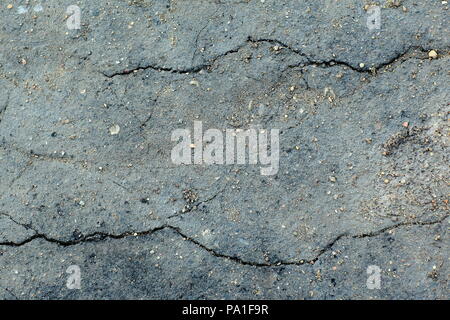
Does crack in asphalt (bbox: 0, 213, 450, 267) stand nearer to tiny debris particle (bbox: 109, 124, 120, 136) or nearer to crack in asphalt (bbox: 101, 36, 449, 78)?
tiny debris particle (bbox: 109, 124, 120, 136)

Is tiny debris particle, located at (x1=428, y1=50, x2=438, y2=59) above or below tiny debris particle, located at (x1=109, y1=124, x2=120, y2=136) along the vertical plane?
above

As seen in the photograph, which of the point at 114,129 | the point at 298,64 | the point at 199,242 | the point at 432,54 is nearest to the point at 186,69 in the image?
the point at 114,129

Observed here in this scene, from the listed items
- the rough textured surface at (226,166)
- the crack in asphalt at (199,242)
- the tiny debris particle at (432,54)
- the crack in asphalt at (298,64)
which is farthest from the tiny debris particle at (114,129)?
the tiny debris particle at (432,54)

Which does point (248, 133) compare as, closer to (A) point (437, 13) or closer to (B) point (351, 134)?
(B) point (351, 134)

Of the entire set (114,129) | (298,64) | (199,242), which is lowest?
(199,242)

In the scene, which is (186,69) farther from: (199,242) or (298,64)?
(199,242)

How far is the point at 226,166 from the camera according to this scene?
10.6 feet

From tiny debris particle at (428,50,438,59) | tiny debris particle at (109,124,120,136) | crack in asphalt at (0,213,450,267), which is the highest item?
tiny debris particle at (428,50,438,59)

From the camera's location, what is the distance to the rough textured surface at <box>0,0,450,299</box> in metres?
3.15

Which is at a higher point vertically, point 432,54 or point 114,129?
point 432,54

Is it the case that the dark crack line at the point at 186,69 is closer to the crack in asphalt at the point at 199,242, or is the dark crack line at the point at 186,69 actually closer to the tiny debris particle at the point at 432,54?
the crack in asphalt at the point at 199,242

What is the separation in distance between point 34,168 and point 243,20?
153 centimetres

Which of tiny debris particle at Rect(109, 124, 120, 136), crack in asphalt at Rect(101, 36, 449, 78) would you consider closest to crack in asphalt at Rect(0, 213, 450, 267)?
tiny debris particle at Rect(109, 124, 120, 136)
